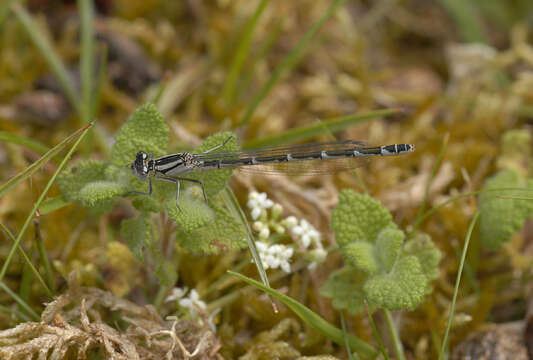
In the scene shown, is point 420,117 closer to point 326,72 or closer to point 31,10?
point 326,72

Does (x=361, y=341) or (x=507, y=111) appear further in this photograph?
(x=507, y=111)

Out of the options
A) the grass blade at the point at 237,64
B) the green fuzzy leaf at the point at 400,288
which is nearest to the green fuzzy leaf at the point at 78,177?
the green fuzzy leaf at the point at 400,288

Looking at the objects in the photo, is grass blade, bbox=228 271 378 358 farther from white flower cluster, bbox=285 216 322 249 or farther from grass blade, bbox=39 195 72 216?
grass blade, bbox=39 195 72 216

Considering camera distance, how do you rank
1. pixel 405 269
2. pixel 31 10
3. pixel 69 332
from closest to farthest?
pixel 69 332 < pixel 405 269 < pixel 31 10

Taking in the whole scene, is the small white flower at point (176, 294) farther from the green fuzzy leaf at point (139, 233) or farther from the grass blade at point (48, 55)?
the grass blade at point (48, 55)

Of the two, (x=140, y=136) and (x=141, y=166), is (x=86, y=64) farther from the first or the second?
(x=141, y=166)

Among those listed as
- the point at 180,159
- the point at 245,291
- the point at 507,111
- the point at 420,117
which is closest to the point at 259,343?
the point at 245,291
